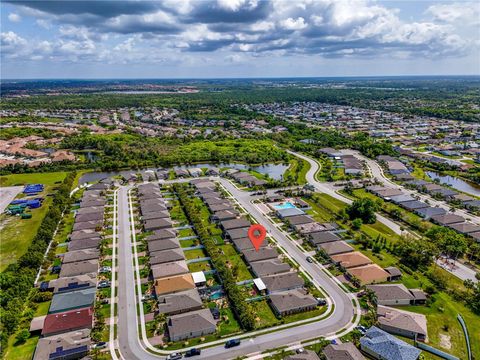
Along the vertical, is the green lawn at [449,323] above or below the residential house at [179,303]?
below

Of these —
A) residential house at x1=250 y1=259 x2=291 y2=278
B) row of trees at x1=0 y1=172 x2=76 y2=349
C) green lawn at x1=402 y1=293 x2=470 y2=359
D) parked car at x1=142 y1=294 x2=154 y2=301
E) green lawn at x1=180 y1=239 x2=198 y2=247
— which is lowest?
green lawn at x1=402 y1=293 x2=470 y2=359

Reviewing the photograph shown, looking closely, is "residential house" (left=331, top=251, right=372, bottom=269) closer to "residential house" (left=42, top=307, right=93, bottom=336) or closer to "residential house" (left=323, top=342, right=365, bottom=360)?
"residential house" (left=323, top=342, right=365, bottom=360)

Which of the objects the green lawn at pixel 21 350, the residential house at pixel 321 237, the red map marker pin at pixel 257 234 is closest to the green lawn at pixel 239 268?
the red map marker pin at pixel 257 234

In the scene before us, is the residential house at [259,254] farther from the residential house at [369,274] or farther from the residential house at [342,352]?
the residential house at [342,352]

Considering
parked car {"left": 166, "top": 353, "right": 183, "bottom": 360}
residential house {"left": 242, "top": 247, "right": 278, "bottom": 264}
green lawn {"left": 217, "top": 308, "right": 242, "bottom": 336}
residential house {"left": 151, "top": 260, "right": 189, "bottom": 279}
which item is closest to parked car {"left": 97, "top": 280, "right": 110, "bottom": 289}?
residential house {"left": 151, "top": 260, "right": 189, "bottom": 279}

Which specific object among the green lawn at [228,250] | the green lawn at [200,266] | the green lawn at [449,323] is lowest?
the green lawn at [449,323]

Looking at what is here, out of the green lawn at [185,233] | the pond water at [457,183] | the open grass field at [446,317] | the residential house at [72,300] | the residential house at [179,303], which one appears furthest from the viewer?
the pond water at [457,183]

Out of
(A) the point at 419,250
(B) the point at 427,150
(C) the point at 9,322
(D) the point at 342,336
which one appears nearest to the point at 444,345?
(D) the point at 342,336
